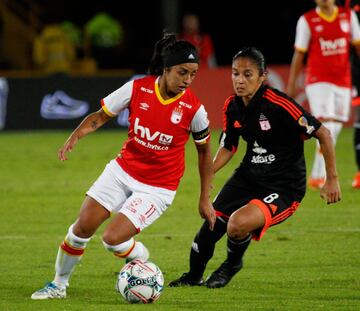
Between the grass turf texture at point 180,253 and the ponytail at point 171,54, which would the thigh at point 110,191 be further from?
the ponytail at point 171,54

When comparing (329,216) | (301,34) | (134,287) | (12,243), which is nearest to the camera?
(134,287)

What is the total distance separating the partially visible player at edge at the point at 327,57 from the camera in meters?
13.8

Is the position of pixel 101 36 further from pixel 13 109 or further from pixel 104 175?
pixel 104 175

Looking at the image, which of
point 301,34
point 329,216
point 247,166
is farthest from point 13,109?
point 247,166

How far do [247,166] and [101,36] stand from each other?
57.6ft

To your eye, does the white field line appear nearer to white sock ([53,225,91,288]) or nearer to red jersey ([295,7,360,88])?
red jersey ([295,7,360,88])

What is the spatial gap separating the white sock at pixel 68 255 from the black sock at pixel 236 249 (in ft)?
3.80

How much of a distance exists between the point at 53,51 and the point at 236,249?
16683 mm

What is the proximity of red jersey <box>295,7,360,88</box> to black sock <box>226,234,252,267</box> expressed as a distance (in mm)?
5822

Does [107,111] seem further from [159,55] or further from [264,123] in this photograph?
[264,123]

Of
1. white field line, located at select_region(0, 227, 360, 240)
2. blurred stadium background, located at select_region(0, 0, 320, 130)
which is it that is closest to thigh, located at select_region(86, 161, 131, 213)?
white field line, located at select_region(0, 227, 360, 240)

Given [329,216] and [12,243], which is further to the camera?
[329,216]

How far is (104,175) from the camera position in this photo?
27.1ft

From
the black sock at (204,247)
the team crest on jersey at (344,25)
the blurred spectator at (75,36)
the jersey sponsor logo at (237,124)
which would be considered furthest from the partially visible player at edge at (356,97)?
the blurred spectator at (75,36)
